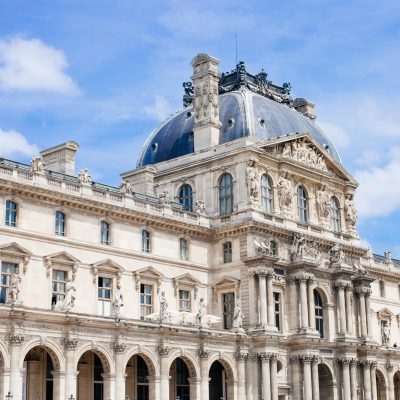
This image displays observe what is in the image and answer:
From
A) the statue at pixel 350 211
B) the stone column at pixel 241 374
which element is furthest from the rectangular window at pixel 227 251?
the statue at pixel 350 211

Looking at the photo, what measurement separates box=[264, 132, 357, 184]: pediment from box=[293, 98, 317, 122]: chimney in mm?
9445

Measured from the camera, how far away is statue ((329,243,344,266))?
71312mm

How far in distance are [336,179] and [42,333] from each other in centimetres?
3440

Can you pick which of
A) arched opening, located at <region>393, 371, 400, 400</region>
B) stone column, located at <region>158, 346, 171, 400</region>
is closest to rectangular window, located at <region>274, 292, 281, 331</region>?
stone column, located at <region>158, 346, 171, 400</region>

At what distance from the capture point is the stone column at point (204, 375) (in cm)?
5834

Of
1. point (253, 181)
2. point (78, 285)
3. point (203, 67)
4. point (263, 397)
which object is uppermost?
point (203, 67)

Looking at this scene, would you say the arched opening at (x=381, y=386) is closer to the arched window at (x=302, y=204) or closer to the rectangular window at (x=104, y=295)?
the arched window at (x=302, y=204)

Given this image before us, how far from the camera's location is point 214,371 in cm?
6419

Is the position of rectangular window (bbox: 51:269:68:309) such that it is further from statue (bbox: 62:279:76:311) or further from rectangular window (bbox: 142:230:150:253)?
rectangular window (bbox: 142:230:150:253)

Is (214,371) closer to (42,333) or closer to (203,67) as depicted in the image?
(42,333)

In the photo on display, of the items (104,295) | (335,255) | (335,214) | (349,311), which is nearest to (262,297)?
(335,255)

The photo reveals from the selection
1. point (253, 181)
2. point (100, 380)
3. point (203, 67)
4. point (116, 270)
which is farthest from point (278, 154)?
point (100, 380)

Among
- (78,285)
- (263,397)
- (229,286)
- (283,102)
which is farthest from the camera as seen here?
(283,102)

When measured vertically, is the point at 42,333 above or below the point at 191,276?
below
